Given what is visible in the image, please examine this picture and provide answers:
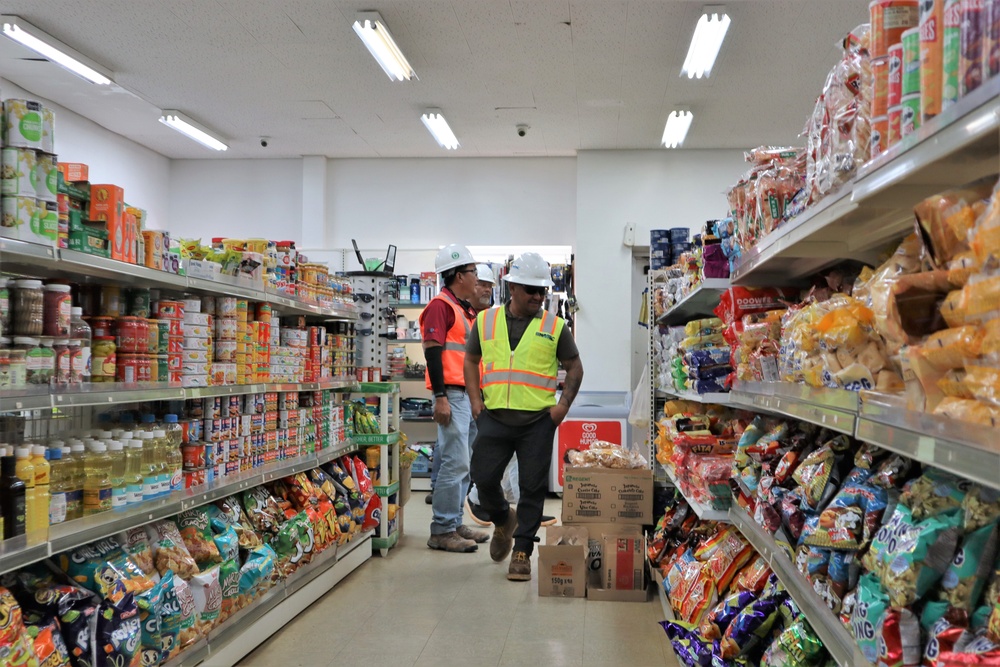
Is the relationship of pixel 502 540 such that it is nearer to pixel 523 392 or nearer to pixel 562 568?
pixel 562 568

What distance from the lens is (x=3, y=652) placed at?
7.00ft

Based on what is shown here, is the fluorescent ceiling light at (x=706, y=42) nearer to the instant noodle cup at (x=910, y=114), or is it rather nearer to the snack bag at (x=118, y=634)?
the instant noodle cup at (x=910, y=114)

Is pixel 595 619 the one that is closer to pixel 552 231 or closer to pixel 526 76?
pixel 526 76

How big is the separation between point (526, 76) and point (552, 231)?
3.05 metres

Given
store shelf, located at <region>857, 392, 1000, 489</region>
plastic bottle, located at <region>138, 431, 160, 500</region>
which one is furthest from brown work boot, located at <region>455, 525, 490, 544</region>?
store shelf, located at <region>857, 392, 1000, 489</region>

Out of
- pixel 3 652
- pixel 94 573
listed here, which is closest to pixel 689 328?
pixel 94 573

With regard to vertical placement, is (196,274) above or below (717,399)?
above

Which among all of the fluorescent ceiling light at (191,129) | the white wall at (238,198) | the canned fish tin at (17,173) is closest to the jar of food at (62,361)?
the canned fish tin at (17,173)

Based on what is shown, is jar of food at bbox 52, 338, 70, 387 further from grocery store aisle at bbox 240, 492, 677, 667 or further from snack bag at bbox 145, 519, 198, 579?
grocery store aisle at bbox 240, 492, 677, 667

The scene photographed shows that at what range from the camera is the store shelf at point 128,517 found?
2292 mm

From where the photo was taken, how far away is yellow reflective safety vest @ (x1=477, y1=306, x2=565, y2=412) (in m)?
4.95

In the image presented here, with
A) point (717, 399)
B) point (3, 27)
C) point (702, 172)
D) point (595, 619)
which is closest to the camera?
point (717, 399)

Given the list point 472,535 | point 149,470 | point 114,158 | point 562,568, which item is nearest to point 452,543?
point 472,535

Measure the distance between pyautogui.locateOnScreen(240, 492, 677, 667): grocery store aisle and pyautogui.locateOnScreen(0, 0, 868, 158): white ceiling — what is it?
3.81 metres
